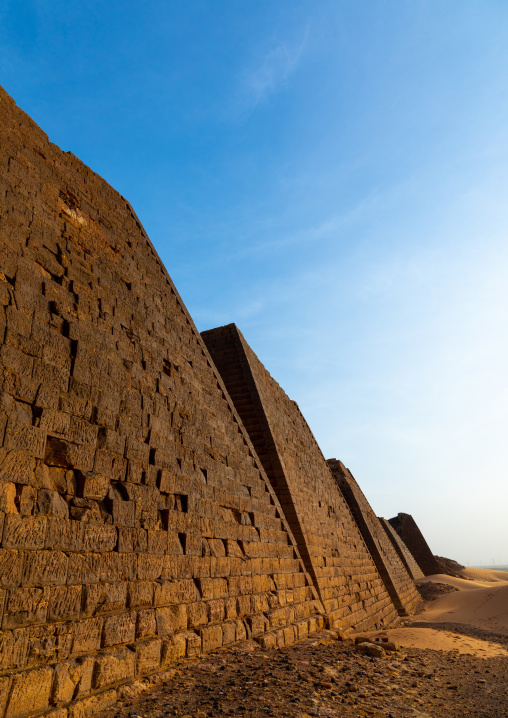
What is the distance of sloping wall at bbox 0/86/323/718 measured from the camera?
119 inches

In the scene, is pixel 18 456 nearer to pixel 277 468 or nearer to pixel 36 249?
pixel 36 249

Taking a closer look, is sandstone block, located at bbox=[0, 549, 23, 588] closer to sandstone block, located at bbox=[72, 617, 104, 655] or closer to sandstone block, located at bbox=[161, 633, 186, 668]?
sandstone block, located at bbox=[72, 617, 104, 655]

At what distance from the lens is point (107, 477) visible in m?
4.01

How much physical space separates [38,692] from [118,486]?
1673 millimetres

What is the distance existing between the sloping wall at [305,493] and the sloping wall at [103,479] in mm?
1554

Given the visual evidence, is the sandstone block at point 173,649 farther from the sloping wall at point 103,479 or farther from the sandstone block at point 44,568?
the sandstone block at point 44,568

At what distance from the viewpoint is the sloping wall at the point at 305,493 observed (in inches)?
344

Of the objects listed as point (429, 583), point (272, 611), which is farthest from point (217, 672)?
point (429, 583)

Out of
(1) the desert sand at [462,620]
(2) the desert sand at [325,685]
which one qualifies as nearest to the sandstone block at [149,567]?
(2) the desert sand at [325,685]

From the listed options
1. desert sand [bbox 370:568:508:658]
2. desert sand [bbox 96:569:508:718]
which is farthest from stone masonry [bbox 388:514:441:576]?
desert sand [bbox 96:569:508:718]

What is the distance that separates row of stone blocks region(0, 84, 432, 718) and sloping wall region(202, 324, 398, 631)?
24.8 inches

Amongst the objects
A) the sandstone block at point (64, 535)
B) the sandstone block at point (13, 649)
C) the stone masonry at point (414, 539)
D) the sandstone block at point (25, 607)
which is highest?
the stone masonry at point (414, 539)

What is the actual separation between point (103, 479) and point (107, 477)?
0.06m

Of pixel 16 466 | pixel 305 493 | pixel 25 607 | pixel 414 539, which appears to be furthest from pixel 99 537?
pixel 414 539
